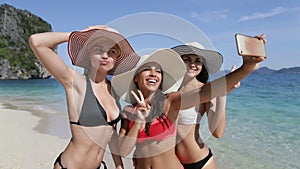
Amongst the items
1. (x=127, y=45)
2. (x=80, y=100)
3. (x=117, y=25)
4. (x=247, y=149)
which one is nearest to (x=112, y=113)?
(x=80, y=100)

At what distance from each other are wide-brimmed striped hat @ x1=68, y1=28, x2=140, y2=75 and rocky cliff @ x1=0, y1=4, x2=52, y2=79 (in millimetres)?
86593

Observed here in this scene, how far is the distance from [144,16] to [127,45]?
0.43 m

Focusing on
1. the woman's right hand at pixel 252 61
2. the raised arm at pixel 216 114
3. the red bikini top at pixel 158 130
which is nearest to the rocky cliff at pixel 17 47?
the raised arm at pixel 216 114

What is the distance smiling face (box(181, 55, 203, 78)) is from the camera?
8.68 ft

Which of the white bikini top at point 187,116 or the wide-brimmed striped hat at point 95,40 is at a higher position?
the wide-brimmed striped hat at point 95,40

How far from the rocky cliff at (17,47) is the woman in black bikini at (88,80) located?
86.6 m

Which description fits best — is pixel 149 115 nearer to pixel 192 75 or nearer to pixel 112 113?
pixel 112 113

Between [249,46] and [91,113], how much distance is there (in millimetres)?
1257

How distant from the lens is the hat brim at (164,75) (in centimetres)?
241

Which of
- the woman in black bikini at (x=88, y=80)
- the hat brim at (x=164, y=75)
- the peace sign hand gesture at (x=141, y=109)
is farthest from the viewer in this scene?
the hat brim at (x=164, y=75)

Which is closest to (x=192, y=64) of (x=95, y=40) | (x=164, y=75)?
(x=164, y=75)

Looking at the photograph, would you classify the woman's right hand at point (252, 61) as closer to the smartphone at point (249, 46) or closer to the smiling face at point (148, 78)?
the smartphone at point (249, 46)

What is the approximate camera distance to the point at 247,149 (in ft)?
31.3

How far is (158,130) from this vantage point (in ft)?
7.41
